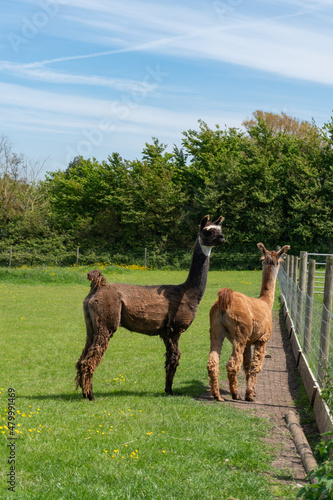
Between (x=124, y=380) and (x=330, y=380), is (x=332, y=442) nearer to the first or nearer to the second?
(x=330, y=380)

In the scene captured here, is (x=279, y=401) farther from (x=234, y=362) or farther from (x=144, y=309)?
(x=144, y=309)

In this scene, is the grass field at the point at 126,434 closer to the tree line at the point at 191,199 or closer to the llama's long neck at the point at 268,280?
the llama's long neck at the point at 268,280

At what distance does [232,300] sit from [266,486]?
10.9 ft

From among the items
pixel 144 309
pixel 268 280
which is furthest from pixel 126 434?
pixel 268 280

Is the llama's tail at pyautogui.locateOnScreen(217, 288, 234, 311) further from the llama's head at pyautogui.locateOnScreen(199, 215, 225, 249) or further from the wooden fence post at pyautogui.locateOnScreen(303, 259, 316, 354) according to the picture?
the wooden fence post at pyautogui.locateOnScreen(303, 259, 316, 354)

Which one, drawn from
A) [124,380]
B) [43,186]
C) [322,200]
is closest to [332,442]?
[124,380]

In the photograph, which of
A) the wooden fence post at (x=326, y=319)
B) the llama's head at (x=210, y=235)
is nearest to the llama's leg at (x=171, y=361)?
the llama's head at (x=210, y=235)

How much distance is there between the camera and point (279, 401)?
805 centimetres

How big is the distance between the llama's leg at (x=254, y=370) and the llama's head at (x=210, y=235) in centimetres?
168

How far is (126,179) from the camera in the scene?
4294 cm

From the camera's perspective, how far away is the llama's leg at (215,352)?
750 cm

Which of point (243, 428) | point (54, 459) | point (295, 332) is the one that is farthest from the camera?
point (295, 332)

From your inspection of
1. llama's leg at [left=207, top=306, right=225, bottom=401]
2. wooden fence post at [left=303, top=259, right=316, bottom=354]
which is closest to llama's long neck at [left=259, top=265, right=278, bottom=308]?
wooden fence post at [left=303, top=259, right=316, bottom=354]

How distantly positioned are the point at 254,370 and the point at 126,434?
283 centimetres
